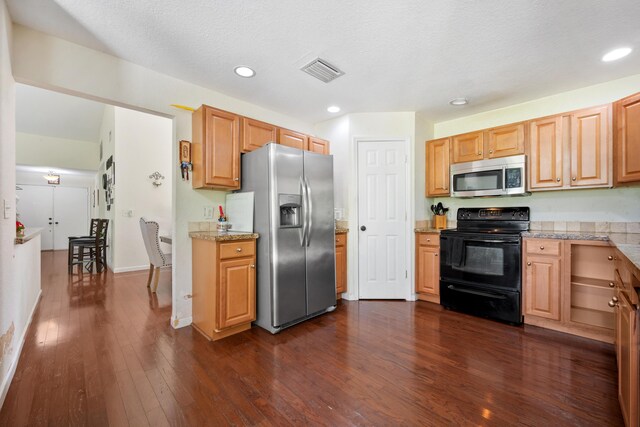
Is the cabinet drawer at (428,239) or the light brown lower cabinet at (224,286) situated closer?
the light brown lower cabinet at (224,286)

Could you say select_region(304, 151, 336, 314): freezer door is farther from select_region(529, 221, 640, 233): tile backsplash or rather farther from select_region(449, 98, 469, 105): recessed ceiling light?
select_region(529, 221, 640, 233): tile backsplash

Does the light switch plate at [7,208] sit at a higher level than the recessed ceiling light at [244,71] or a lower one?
lower

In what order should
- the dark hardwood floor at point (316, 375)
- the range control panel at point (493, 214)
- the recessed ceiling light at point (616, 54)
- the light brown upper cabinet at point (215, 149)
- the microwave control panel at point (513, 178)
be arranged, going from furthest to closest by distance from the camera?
1. the range control panel at point (493, 214)
2. the microwave control panel at point (513, 178)
3. the light brown upper cabinet at point (215, 149)
4. the recessed ceiling light at point (616, 54)
5. the dark hardwood floor at point (316, 375)

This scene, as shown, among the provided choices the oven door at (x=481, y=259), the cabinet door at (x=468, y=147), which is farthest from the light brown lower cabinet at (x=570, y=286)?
the cabinet door at (x=468, y=147)

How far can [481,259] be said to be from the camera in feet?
9.78

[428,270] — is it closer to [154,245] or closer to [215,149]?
[215,149]

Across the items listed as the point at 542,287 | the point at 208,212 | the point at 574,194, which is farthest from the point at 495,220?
the point at 208,212

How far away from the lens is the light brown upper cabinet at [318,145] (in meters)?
3.58

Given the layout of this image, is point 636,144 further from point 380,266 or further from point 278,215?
point 278,215

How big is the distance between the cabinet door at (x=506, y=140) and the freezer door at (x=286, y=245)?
2298 millimetres

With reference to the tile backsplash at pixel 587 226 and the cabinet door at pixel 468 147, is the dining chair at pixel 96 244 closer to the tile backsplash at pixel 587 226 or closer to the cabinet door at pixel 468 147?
the cabinet door at pixel 468 147

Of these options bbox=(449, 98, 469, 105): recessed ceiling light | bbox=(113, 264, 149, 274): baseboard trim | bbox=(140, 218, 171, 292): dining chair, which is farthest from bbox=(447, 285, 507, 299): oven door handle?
bbox=(113, 264, 149, 274): baseboard trim

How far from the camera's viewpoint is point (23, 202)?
8.12 meters

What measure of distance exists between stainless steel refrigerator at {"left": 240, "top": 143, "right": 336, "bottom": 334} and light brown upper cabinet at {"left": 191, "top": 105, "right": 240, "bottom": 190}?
15cm
